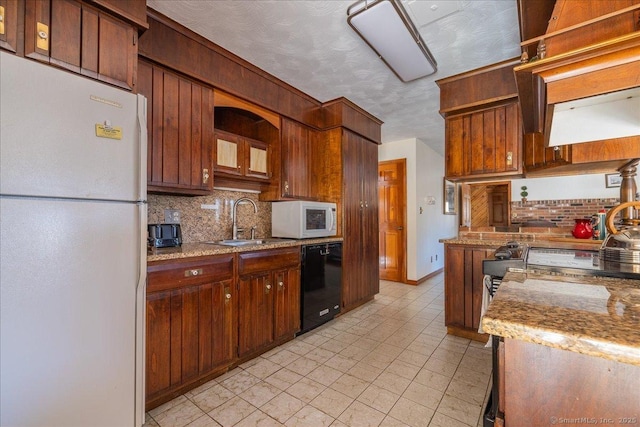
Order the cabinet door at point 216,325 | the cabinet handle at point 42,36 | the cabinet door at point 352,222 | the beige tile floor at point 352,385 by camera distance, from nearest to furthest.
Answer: the cabinet handle at point 42,36 < the beige tile floor at point 352,385 < the cabinet door at point 216,325 < the cabinet door at point 352,222

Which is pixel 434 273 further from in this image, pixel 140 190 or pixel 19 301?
pixel 19 301

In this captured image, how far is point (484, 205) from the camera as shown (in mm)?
7773

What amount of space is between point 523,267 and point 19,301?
210 centimetres

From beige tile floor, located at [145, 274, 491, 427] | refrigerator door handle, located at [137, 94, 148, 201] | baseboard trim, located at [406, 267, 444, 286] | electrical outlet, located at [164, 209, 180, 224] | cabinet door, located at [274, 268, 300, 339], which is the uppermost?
refrigerator door handle, located at [137, 94, 148, 201]

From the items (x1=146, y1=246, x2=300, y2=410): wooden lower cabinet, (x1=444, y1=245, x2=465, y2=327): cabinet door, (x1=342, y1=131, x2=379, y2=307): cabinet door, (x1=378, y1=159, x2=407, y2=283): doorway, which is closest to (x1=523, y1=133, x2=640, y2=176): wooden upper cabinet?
(x1=444, y1=245, x2=465, y2=327): cabinet door

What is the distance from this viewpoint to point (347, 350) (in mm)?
2457

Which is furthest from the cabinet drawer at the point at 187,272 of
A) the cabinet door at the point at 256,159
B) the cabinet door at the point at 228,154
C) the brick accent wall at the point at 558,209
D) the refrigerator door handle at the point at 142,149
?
the brick accent wall at the point at 558,209

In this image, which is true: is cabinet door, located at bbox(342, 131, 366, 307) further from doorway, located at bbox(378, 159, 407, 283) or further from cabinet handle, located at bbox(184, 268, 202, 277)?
cabinet handle, located at bbox(184, 268, 202, 277)

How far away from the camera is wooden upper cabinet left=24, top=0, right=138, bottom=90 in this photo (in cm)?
125

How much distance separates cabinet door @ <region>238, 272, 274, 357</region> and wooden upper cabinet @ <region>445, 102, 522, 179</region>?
7.26ft

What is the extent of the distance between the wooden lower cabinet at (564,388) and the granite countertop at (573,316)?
6 centimetres

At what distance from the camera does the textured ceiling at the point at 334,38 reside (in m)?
1.81

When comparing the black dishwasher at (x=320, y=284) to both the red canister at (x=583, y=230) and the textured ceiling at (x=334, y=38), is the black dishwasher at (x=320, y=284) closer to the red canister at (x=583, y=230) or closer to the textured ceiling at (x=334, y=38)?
the textured ceiling at (x=334, y=38)

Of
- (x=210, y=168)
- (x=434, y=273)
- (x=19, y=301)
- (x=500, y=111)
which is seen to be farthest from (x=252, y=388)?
(x=434, y=273)
